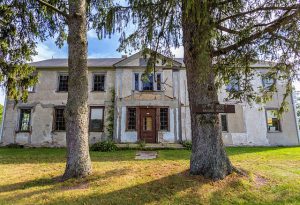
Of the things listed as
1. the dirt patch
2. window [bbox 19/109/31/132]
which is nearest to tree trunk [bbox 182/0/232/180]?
the dirt patch

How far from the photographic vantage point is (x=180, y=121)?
1576cm

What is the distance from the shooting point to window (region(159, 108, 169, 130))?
15844 millimetres

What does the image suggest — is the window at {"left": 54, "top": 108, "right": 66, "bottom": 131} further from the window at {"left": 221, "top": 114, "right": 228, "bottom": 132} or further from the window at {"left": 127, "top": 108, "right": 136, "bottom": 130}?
the window at {"left": 221, "top": 114, "right": 228, "bottom": 132}

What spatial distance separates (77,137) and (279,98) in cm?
1578

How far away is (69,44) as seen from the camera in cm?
666

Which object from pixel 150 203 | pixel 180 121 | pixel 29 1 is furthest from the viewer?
pixel 180 121

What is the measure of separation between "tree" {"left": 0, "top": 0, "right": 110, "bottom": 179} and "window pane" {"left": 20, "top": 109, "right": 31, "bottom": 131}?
24.3ft

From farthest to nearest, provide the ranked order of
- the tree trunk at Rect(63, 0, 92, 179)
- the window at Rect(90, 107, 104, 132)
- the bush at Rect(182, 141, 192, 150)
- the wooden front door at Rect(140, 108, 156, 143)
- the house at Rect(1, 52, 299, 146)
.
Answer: the window at Rect(90, 107, 104, 132), the house at Rect(1, 52, 299, 146), the wooden front door at Rect(140, 108, 156, 143), the bush at Rect(182, 141, 192, 150), the tree trunk at Rect(63, 0, 92, 179)

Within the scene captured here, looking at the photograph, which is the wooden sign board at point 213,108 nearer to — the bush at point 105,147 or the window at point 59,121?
the bush at point 105,147

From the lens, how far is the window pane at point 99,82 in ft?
54.8

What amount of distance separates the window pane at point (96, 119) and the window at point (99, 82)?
158 centimetres

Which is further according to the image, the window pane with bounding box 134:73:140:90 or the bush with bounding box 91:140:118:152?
the window pane with bounding box 134:73:140:90

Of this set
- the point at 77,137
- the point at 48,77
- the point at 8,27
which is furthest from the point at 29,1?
the point at 48,77

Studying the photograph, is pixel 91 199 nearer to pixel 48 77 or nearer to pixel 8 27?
pixel 8 27
